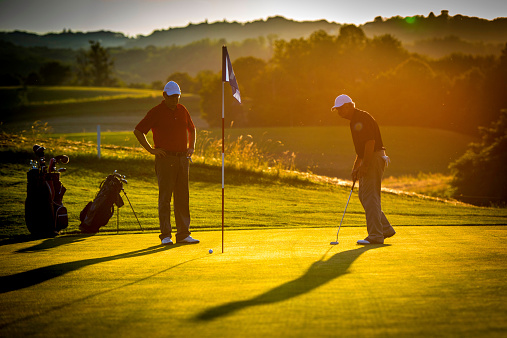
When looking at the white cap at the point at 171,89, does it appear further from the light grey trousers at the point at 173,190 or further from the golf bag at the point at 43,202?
the golf bag at the point at 43,202

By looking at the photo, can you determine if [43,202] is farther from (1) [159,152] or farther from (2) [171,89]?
(2) [171,89]

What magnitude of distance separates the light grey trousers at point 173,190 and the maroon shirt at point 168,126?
0.74ft

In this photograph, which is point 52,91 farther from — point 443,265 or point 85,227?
point 443,265

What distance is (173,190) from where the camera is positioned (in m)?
10.4

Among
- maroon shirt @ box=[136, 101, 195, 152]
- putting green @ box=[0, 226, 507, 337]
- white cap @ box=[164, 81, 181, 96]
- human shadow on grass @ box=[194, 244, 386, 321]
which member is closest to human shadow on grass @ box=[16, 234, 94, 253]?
putting green @ box=[0, 226, 507, 337]

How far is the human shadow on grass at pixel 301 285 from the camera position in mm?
5215

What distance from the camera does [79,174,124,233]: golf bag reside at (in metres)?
12.6

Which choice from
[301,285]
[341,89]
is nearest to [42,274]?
[301,285]

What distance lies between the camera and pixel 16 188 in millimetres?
19328

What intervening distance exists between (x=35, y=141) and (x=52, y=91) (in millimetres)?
85941

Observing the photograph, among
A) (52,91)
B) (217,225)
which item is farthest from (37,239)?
(52,91)

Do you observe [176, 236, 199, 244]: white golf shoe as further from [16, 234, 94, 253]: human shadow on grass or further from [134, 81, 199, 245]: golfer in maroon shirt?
[16, 234, 94, 253]: human shadow on grass

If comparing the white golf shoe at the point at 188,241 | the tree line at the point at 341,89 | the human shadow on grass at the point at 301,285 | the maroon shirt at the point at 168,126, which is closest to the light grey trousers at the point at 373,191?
Result: the human shadow on grass at the point at 301,285

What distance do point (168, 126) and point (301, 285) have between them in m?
4.64
